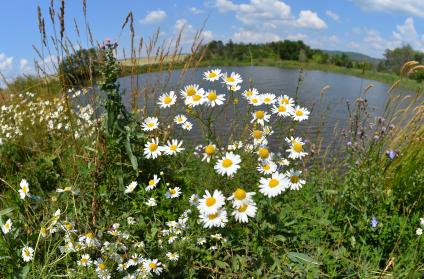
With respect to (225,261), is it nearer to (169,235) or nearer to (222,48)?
(169,235)

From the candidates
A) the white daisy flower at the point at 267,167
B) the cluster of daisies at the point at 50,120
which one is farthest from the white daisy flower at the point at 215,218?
the cluster of daisies at the point at 50,120

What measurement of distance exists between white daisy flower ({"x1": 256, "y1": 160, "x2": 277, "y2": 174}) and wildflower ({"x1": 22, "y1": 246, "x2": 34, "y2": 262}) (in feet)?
3.78

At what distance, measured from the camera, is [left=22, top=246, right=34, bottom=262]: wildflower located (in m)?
1.72

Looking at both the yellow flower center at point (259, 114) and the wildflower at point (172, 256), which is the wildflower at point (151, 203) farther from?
the yellow flower center at point (259, 114)

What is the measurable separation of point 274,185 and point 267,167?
0.43 ft

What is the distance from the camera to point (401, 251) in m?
2.07

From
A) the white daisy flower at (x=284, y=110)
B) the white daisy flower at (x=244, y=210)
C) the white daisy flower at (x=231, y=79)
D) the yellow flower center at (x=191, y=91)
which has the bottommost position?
the white daisy flower at (x=244, y=210)

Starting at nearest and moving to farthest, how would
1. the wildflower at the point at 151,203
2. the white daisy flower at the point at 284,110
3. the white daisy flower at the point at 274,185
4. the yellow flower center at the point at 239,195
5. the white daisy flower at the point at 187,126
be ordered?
the yellow flower center at the point at 239,195 → the white daisy flower at the point at 274,185 → the white daisy flower at the point at 284,110 → the wildflower at the point at 151,203 → the white daisy flower at the point at 187,126

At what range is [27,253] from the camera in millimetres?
1751

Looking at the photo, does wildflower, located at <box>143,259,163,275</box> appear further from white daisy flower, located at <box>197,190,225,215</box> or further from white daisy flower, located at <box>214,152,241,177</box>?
white daisy flower, located at <box>214,152,241,177</box>

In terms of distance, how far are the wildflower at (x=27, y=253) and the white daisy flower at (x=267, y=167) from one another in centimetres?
115

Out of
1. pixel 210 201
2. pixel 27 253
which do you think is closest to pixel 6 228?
pixel 27 253

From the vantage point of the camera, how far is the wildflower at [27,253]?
172cm

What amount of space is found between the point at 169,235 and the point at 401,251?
1319 mm
